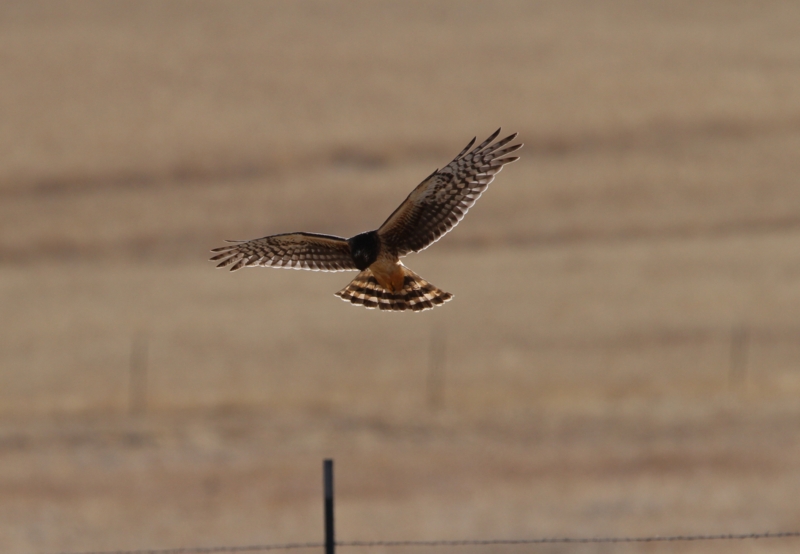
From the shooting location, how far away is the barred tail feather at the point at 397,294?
1029cm

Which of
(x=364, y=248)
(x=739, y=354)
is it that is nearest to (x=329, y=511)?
(x=364, y=248)

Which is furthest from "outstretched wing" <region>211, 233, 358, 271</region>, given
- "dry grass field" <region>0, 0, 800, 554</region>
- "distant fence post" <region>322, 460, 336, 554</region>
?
"dry grass field" <region>0, 0, 800, 554</region>

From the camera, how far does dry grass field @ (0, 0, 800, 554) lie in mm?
17125

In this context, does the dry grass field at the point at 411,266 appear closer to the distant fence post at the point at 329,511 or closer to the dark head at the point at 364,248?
the dark head at the point at 364,248

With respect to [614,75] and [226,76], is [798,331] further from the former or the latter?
[226,76]

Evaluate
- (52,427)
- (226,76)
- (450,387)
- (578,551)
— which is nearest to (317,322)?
(450,387)

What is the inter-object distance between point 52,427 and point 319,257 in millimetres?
11281

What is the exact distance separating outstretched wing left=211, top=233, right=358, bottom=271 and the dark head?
1.37 feet

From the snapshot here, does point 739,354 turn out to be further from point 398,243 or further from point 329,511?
point 329,511

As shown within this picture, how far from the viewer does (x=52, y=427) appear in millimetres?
20641

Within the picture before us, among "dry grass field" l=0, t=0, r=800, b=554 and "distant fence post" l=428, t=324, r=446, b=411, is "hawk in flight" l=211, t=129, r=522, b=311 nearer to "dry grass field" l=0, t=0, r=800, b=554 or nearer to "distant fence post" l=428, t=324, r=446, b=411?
"dry grass field" l=0, t=0, r=800, b=554

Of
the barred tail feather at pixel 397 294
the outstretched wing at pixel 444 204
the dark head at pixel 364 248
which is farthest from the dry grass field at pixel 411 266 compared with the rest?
the dark head at pixel 364 248

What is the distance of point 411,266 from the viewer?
96.4 feet

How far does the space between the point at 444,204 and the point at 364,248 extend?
69 centimetres
